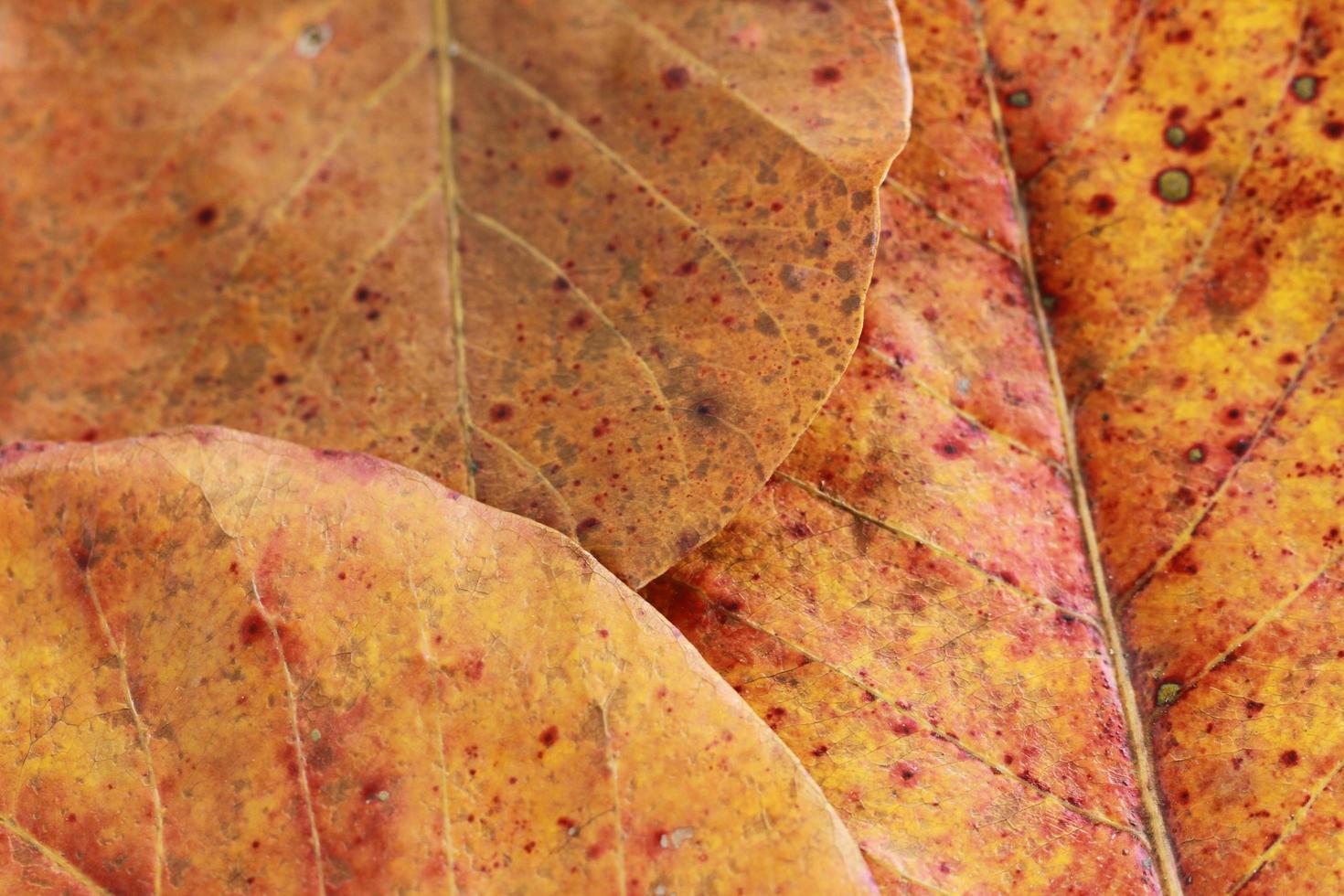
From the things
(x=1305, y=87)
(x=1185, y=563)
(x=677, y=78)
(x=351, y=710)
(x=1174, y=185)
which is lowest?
(x=351, y=710)

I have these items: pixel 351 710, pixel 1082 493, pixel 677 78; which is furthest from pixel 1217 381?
pixel 351 710

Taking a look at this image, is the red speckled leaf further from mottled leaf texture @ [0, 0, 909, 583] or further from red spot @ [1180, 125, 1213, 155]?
mottled leaf texture @ [0, 0, 909, 583]

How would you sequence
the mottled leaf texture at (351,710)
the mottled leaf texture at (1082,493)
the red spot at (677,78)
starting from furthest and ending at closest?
the red spot at (677,78) < the mottled leaf texture at (1082,493) < the mottled leaf texture at (351,710)

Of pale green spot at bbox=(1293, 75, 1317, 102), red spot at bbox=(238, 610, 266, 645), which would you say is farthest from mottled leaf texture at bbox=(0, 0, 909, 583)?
pale green spot at bbox=(1293, 75, 1317, 102)

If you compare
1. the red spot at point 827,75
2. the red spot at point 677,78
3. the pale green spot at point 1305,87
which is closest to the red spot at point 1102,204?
the pale green spot at point 1305,87

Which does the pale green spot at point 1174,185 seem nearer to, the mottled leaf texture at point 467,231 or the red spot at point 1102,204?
the red spot at point 1102,204

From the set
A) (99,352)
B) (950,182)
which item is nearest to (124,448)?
(99,352)

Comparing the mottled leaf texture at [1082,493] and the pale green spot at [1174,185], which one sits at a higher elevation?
the pale green spot at [1174,185]

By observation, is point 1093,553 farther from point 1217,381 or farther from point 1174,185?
point 1174,185

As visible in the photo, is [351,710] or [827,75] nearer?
[351,710]
